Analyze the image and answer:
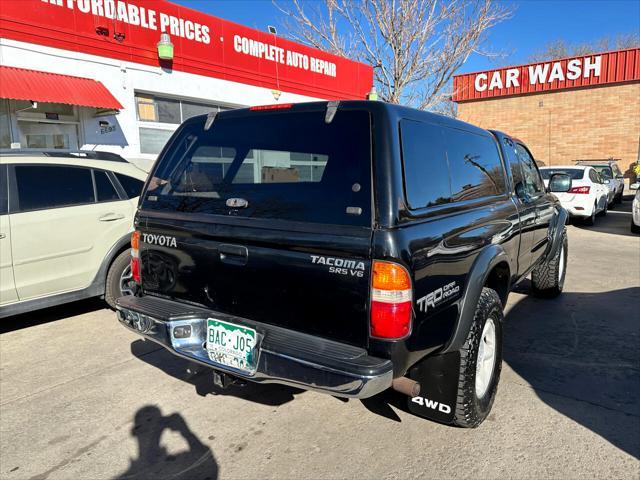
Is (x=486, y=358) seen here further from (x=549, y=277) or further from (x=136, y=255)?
(x=549, y=277)

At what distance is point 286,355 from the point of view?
7.59ft

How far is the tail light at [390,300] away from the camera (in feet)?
7.17

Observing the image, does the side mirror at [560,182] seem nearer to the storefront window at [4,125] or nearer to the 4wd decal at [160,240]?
the 4wd decal at [160,240]

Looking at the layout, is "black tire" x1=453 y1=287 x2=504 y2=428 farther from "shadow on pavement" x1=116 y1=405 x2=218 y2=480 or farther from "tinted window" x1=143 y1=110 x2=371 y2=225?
"shadow on pavement" x1=116 y1=405 x2=218 y2=480

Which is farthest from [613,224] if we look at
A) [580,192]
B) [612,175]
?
[612,175]

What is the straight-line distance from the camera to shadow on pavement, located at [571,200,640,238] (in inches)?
450

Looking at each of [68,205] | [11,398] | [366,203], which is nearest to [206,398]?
[11,398]

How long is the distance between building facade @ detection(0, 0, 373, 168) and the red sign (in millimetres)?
19

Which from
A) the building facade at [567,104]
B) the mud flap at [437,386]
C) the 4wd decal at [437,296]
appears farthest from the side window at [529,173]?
the building facade at [567,104]

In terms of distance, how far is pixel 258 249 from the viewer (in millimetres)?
2553

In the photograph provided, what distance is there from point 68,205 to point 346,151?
359 cm

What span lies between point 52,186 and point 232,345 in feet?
10.8

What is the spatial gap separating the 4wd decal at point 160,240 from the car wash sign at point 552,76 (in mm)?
26083

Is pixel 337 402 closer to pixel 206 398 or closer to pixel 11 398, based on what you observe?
pixel 206 398
